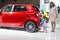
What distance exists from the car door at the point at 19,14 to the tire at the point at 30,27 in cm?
47

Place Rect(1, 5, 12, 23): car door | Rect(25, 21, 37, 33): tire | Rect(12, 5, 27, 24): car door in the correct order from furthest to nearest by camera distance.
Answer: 1. Rect(1, 5, 12, 23): car door
2. Rect(12, 5, 27, 24): car door
3. Rect(25, 21, 37, 33): tire

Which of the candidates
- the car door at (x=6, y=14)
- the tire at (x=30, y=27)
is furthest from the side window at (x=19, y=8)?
the tire at (x=30, y=27)

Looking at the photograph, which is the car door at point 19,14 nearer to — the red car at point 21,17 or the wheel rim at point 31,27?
the red car at point 21,17

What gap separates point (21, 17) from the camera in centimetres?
1349

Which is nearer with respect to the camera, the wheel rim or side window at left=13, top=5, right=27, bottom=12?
the wheel rim

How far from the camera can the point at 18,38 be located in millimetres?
11125

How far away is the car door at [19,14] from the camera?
13496mm

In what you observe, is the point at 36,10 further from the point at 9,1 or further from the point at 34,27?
the point at 9,1

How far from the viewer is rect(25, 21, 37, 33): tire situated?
13.1m

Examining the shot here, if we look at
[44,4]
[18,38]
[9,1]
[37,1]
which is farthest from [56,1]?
[18,38]

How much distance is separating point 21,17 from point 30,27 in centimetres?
85

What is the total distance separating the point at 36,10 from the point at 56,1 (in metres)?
4.06

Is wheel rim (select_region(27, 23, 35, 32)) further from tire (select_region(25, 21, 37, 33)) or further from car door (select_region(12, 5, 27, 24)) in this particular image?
car door (select_region(12, 5, 27, 24))

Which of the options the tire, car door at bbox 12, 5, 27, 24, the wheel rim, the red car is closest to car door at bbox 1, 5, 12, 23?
the red car
